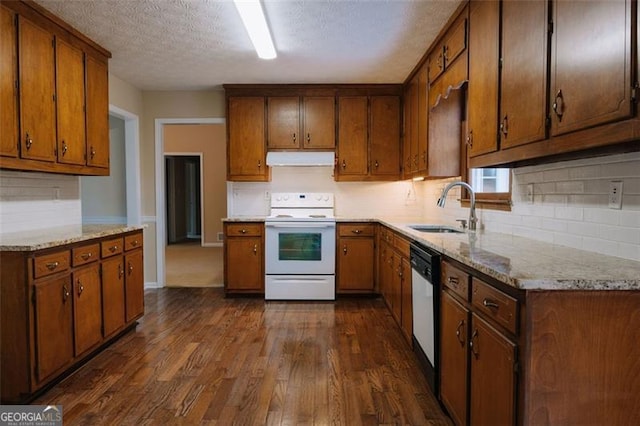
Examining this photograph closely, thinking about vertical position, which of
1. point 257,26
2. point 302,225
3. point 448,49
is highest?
point 257,26

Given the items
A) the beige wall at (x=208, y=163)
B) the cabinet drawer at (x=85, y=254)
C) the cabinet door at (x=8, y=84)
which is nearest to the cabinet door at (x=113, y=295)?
the cabinet drawer at (x=85, y=254)

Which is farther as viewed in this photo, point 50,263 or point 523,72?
point 50,263

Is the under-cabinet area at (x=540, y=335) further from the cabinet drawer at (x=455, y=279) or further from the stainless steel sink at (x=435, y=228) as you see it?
the stainless steel sink at (x=435, y=228)

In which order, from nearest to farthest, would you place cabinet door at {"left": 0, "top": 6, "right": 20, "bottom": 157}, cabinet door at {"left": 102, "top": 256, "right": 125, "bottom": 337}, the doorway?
cabinet door at {"left": 0, "top": 6, "right": 20, "bottom": 157}
cabinet door at {"left": 102, "top": 256, "right": 125, "bottom": 337}
the doorway

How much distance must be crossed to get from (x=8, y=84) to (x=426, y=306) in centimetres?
294

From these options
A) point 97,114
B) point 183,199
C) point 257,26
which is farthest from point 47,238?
point 183,199

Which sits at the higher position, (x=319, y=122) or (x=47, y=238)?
(x=319, y=122)

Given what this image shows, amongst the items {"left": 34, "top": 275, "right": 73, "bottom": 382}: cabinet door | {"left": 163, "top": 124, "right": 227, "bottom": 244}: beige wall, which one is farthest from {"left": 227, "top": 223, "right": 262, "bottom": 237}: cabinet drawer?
{"left": 163, "top": 124, "right": 227, "bottom": 244}: beige wall

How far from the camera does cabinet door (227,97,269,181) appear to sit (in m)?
4.52

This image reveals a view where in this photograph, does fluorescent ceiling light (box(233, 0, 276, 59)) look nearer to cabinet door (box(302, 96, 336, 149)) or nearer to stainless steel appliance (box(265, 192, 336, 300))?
cabinet door (box(302, 96, 336, 149))

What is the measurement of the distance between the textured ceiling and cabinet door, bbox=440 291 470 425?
78.4 inches

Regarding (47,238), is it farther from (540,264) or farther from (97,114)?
(540,264)

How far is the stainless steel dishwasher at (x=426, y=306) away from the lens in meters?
2.14

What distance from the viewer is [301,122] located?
4.53m
